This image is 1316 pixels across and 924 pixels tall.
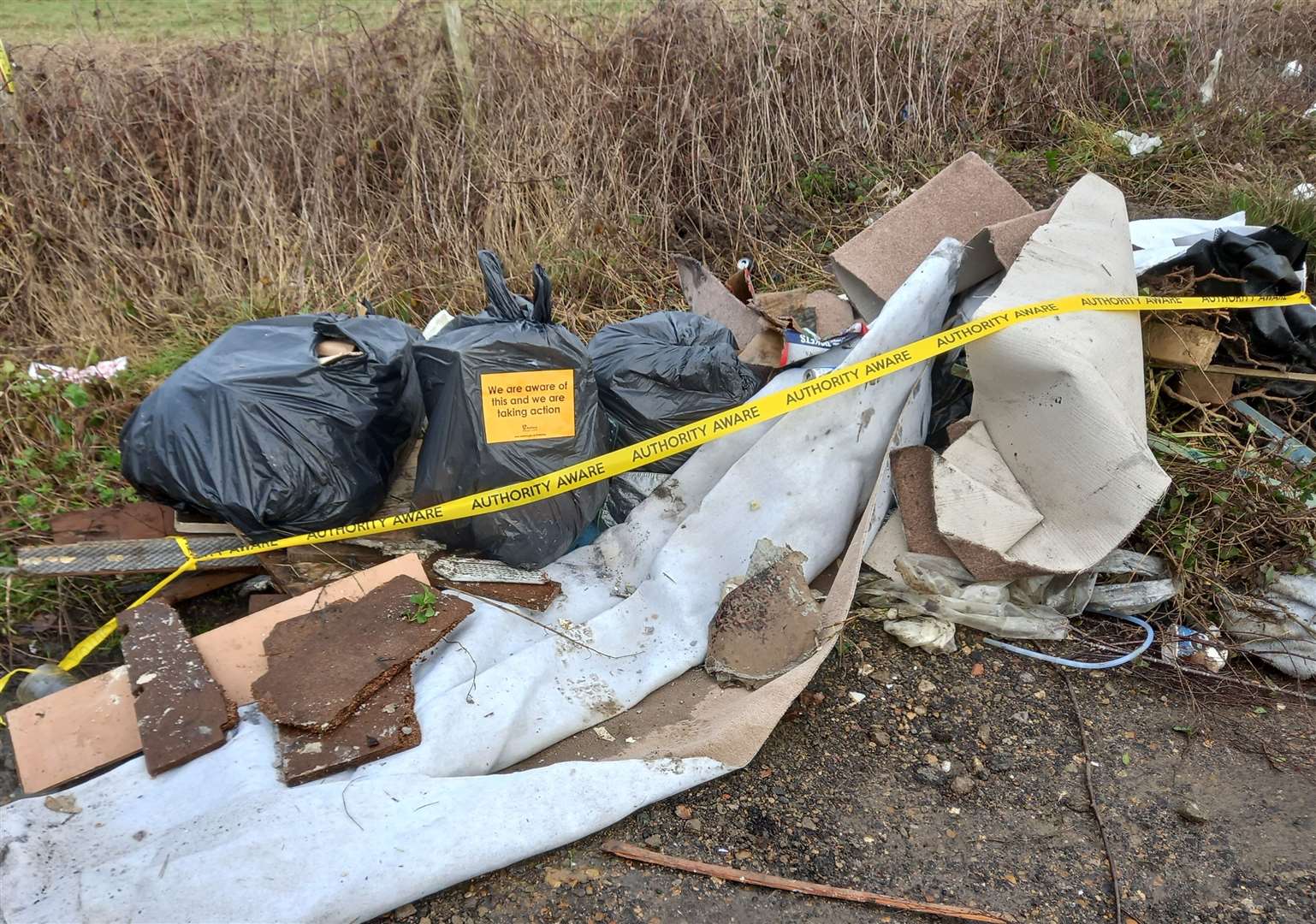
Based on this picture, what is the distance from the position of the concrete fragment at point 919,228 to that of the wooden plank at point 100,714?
6.91 feet

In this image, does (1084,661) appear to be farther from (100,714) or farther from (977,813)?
(100,714)

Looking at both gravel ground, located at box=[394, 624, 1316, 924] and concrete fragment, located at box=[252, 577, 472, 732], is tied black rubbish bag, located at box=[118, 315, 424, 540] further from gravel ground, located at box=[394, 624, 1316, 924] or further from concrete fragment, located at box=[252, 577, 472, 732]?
gravel ground, located at box=[394, 624, 1316, 924]

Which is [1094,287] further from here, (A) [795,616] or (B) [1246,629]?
(A) [795,616]

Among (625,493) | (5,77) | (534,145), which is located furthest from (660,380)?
(5,77)

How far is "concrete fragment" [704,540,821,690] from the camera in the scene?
2.29m

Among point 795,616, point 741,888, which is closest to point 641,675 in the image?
point 795,616

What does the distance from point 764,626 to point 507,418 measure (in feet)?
3.08

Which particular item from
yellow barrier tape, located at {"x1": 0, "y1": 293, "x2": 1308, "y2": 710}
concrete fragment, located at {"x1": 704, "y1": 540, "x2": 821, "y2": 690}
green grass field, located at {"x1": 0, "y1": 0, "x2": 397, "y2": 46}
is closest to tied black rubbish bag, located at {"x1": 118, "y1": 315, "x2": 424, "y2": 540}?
yellow barrier tape, located at {"x1": 0, "y1": 293, "x2": 1308, "y2": 710}

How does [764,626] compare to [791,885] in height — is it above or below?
above

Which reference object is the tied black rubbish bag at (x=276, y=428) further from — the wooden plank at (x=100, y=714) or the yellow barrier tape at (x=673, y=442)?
the wooden plank at (x=100, y=714)

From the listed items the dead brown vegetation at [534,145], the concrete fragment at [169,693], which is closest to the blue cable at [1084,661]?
the concrete fragment at [169,693]

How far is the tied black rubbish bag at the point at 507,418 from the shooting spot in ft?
7.82

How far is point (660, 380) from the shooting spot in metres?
2.72

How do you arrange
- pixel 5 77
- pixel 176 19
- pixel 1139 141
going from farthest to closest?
pixel 176 19
pixel 1139 141
pixel 5 77
